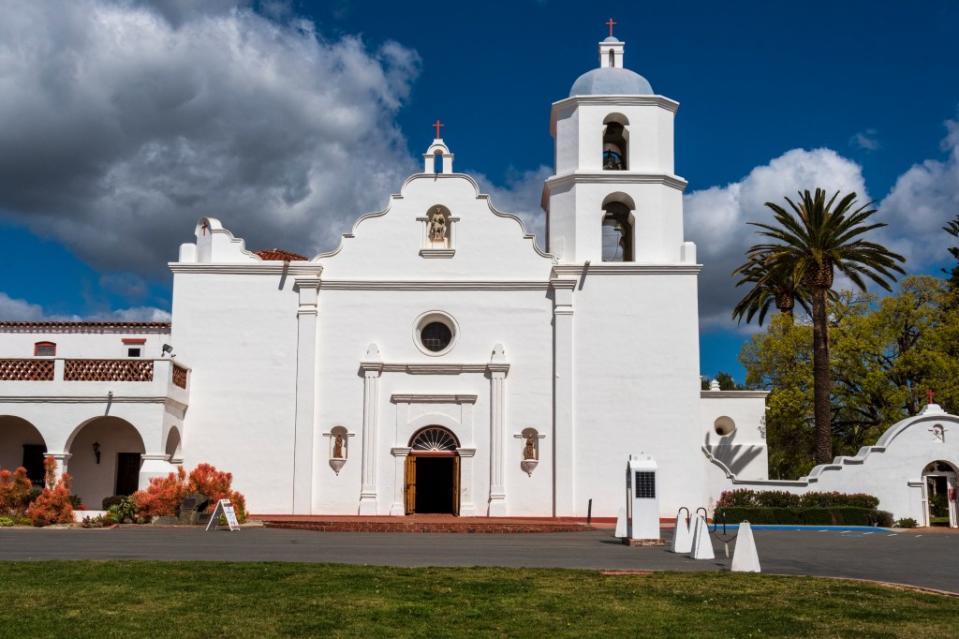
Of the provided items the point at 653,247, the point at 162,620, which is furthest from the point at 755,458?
the point at 162,620

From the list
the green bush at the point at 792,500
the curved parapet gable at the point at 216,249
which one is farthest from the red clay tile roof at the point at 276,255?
the green bush at the point at 792,500

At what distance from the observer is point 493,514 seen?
101 feet

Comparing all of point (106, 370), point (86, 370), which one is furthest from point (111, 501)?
point (86, 370)

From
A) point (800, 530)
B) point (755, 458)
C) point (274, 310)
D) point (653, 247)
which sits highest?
point (653, 247)

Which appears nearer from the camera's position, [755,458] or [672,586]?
[672,586]

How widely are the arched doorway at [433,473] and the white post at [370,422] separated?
1125mm

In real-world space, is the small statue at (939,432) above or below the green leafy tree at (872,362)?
below

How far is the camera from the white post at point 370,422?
3095 centimetres

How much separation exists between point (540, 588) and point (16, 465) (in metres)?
23.9

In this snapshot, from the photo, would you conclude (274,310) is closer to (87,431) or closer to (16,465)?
(87,431)

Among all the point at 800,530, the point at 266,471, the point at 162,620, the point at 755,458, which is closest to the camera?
the point at 162,620

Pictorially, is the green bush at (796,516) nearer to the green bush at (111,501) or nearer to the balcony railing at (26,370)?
the green bush at (111,501)

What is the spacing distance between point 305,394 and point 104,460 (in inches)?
273

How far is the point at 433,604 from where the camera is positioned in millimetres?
12688
